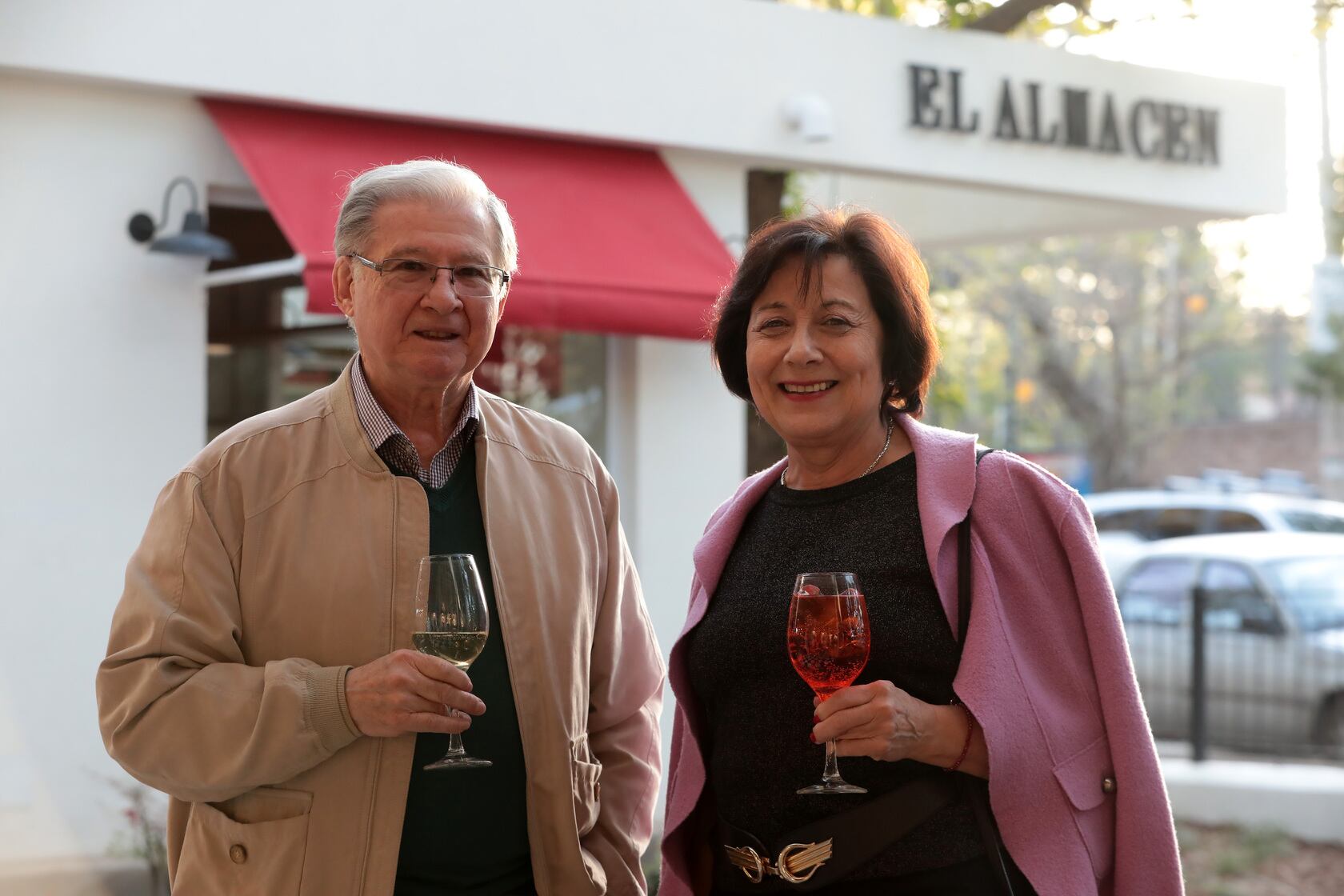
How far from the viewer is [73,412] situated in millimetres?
5465

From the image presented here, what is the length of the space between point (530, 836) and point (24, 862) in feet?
11.2

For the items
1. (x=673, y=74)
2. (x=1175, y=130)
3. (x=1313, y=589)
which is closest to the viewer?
(x=673, y=74)

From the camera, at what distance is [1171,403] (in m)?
33.7

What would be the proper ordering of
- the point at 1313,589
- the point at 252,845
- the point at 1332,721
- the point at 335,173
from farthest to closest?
the point at 1313,589 < the point at 1332,721 < the point at 335,173 < the point at 252,845

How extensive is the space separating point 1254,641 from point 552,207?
5.87m

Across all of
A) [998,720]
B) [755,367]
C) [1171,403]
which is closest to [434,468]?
[755,367]

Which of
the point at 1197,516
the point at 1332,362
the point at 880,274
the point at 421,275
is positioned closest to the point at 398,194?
the point at 421,275

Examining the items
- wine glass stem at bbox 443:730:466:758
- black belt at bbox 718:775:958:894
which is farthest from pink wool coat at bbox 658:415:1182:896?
wine glass stem at bbox 443:730:466:758

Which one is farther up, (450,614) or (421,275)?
(421,275)

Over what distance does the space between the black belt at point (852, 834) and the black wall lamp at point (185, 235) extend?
3736 mm

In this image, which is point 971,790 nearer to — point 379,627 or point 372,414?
point 379,627

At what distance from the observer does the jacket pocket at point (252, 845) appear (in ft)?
8.39

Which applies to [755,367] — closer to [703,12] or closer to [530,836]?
[530,836]

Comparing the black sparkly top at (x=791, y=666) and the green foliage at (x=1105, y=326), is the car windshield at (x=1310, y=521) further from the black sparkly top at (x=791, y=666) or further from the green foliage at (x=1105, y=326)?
the green foliage at (x=1105, y=326)
